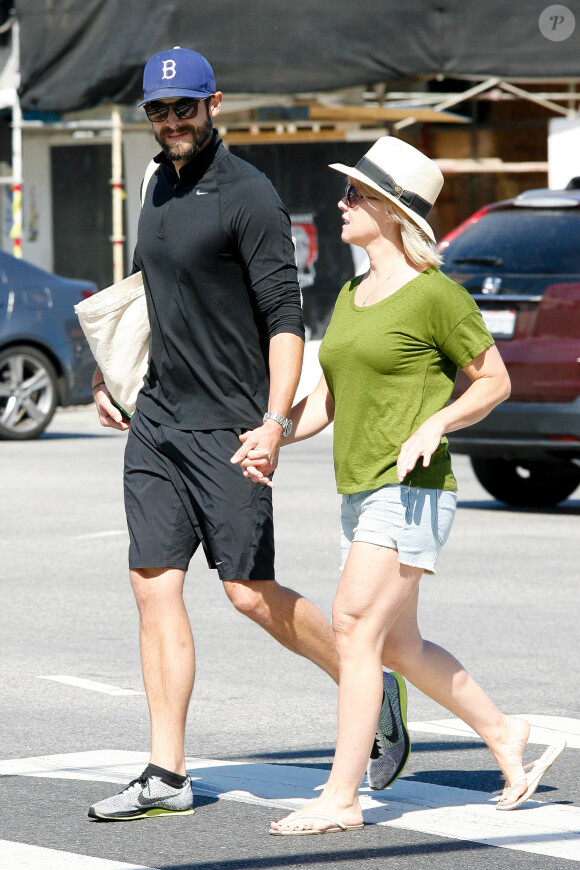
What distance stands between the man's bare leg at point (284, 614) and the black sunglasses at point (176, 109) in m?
1.30

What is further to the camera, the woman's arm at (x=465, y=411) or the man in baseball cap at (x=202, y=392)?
the man in baseball cap at (x=202, y=392)

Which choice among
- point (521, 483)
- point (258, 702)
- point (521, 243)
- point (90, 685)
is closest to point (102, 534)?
point (521, 483)

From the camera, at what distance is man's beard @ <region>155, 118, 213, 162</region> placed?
4.90 m

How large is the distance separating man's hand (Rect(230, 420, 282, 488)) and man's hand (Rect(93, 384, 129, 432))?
61cm

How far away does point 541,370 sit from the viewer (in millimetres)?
10969

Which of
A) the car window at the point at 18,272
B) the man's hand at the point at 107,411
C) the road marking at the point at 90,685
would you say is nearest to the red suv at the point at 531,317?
the road marking at the point at 90,685

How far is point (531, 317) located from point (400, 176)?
646cm

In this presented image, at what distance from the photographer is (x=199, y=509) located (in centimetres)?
492

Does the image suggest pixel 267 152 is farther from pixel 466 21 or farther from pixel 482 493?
pixel 482 493

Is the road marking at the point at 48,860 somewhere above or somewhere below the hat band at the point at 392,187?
below

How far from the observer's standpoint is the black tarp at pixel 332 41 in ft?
64.3

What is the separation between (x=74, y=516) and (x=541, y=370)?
121 inches

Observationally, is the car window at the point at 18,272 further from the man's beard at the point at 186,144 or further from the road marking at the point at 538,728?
the man's beard at the point at 186,144

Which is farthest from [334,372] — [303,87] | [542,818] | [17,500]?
[303,87]
